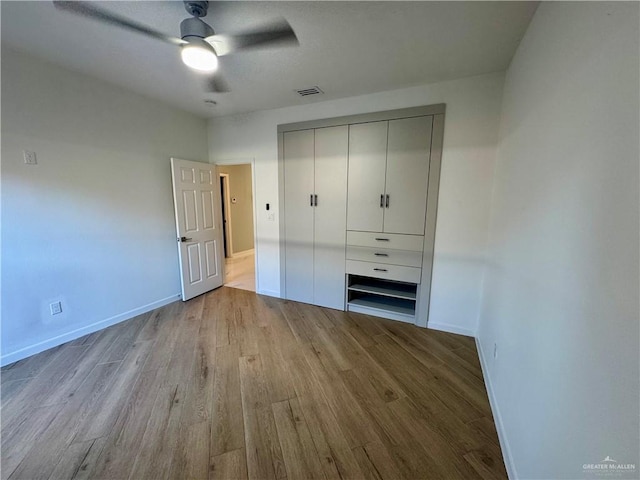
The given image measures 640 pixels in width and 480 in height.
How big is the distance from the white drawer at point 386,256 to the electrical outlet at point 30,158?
10.2 ft

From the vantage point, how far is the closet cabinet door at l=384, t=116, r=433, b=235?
2.61m

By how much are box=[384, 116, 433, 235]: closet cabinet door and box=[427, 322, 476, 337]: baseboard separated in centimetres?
106

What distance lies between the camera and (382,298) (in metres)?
3.34

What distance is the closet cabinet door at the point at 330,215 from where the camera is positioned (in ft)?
9.82

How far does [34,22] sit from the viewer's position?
172cm

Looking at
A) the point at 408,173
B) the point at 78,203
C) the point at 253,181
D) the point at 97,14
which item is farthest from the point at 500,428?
the point at 78,203

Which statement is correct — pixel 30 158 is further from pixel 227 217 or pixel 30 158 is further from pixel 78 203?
pixel 227 217

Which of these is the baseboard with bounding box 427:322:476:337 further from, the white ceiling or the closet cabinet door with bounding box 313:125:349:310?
the white ceiling

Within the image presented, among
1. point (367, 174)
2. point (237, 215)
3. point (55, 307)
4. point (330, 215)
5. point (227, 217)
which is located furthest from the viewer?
point (237, 215)

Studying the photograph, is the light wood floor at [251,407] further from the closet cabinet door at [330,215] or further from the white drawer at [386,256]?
the white drawer at [386,256]

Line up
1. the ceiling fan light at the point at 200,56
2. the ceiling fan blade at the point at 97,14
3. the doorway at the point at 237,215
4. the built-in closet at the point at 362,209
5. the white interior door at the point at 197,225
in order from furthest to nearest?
the doorway at the point at 237,215, the white interior door at the point at 197,225, the built-in closet at the point at 362,209, the ceiling fan light at the point at 200,56, the ceiling fan blade at the point at 97,14

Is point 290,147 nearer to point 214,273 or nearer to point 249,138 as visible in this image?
point 249,138

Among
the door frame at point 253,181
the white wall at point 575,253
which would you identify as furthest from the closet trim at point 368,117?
the white wall at point 575,253

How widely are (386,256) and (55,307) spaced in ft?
11.3
